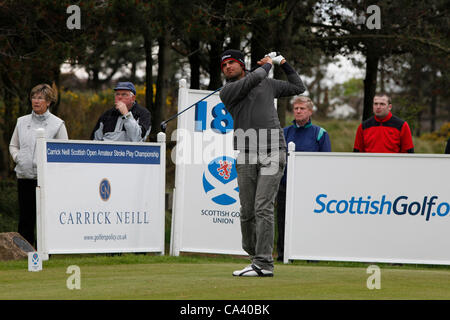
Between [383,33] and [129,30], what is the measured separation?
6.08 m

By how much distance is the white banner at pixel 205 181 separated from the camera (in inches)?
404

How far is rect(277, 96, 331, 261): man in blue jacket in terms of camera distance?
1009 cm

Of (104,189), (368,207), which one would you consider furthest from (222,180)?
(368,207)

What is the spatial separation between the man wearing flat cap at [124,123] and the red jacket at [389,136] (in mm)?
2789

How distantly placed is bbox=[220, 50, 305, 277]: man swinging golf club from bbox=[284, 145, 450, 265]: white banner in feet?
8.43

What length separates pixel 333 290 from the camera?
20.0ft

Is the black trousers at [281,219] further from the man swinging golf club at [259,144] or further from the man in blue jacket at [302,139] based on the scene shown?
the man swinging golf club at [259,144]

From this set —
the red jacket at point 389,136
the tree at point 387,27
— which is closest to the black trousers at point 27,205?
the red jacket at point 389,136

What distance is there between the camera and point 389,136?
991 cm

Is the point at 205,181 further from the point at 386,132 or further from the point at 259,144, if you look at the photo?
the point at 259,144

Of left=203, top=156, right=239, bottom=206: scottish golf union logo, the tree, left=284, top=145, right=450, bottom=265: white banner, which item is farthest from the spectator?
the tree

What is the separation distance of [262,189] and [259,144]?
1.29 ft
